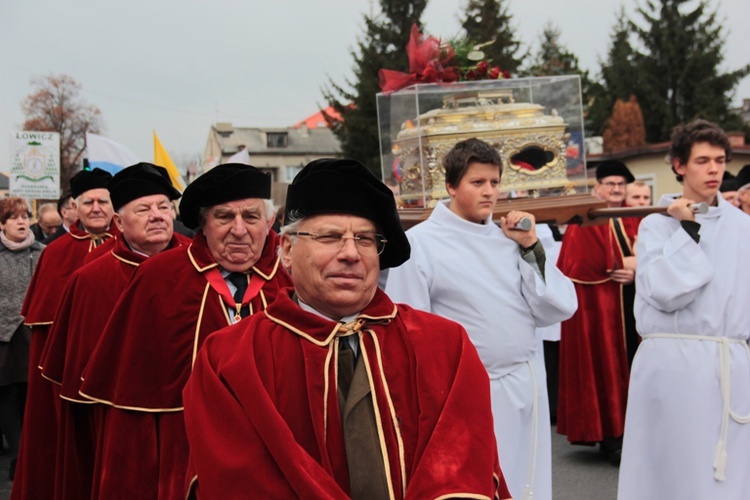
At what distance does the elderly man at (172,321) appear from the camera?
151 inches

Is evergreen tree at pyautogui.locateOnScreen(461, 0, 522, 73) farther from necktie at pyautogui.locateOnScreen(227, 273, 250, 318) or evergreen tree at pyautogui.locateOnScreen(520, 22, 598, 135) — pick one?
necktie at pyautogui.locateOnScreen(227, 273, 250, 318)

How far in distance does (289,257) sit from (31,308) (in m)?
4.41

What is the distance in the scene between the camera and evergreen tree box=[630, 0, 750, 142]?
1604 inches

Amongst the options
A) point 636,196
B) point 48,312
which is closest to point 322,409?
point 48,312

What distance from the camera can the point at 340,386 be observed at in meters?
2.54

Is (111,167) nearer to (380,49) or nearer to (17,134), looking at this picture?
(17,134)

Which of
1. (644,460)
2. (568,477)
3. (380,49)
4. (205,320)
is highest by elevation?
(380,49)

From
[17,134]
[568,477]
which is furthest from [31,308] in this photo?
[17,134]

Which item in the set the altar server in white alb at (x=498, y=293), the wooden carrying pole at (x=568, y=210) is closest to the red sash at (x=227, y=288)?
the altar server in white alb at (x=498, y=293)

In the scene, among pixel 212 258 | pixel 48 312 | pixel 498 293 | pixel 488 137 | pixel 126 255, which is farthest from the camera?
pixel 48 312

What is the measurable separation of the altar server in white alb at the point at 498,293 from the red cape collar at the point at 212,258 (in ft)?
1.86

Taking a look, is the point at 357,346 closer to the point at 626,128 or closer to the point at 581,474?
the point at 581,474

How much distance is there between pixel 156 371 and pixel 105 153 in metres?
4.72

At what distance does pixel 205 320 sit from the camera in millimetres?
3822
